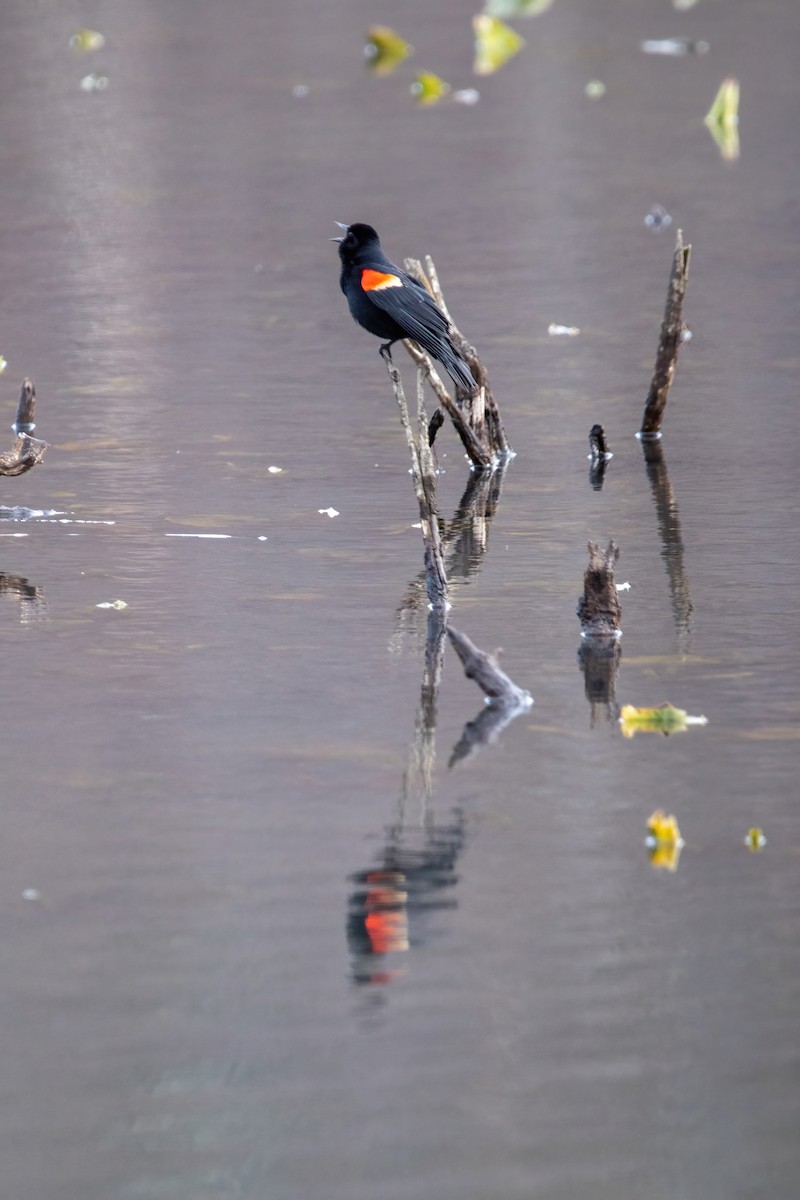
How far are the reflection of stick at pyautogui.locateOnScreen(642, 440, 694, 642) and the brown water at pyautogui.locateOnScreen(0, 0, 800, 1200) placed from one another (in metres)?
0.03

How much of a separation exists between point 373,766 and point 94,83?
22.9 metres

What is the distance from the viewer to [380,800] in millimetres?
6180

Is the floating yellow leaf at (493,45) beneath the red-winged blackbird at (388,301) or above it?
above

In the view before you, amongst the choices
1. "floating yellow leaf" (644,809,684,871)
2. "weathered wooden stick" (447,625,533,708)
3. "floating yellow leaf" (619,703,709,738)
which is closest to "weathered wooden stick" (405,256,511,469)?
"weathered wooden stick" (447,625,533,708)

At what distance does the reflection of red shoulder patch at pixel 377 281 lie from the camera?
8117mm

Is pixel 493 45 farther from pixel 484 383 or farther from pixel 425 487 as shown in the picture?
pixel 425 487

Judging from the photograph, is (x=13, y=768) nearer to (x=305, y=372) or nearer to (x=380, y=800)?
(x=380, y=800)

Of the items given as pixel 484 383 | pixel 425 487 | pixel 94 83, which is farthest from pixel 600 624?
pixel 94 83

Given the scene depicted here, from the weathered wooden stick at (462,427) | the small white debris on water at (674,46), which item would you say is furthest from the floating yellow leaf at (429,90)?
the weathered wooden stick at (462,427)

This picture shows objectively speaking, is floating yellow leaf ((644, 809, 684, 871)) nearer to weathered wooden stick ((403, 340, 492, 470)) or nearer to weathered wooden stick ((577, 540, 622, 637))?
weathered wooden stick ((577, 540, 622, 637))

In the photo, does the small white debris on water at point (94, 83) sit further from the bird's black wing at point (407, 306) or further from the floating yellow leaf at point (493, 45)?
the bird's black wing at point (407, 306)

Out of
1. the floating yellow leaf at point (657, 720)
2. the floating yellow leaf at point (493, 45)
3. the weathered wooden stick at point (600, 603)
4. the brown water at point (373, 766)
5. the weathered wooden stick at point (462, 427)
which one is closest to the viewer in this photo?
the brown water at point (373, 766)

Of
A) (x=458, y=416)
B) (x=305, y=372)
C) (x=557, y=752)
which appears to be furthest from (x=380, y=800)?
(x=305, y=372)

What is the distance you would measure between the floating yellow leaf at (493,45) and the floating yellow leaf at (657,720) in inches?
956
